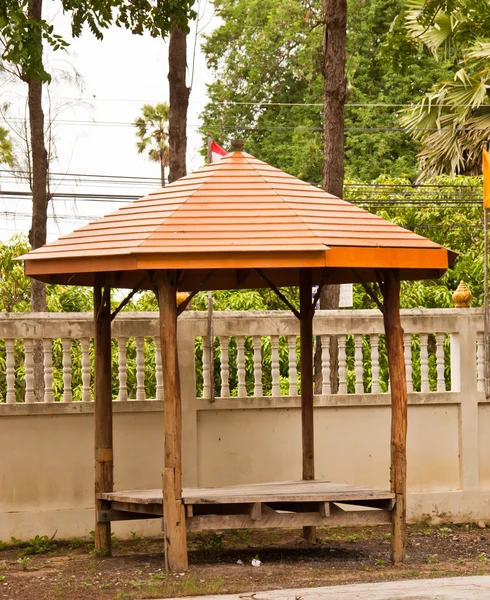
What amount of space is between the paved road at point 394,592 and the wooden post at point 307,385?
8.24 feet

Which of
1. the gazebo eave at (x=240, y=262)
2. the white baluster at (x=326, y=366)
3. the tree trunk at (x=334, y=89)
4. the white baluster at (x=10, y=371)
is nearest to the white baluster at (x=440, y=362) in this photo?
the white baluster at (x=326, y=366)

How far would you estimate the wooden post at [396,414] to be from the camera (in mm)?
8016

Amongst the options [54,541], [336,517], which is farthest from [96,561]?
[336,517]

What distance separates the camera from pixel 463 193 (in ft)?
75.4

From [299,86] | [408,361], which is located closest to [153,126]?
[299,86]

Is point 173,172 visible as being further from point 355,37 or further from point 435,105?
point 355,37

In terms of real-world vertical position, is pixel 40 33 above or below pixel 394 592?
above

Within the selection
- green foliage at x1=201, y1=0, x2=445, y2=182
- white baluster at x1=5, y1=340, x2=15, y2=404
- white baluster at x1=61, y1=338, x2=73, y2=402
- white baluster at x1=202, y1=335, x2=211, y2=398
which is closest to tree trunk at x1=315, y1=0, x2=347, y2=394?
white baluster at x1=202, y1=335, x2=211, y2=398

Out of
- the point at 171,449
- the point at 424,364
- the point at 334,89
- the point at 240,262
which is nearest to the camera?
the point at 240,262

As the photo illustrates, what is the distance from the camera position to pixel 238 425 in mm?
9727

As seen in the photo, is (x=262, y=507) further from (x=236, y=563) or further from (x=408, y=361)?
(x=408, y=361)

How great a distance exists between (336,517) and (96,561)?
6.59ft

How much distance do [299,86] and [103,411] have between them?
88.0 ft

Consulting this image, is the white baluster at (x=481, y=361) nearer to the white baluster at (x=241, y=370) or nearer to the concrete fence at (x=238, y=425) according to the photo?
the concrete fence at (x=238, y=425)
